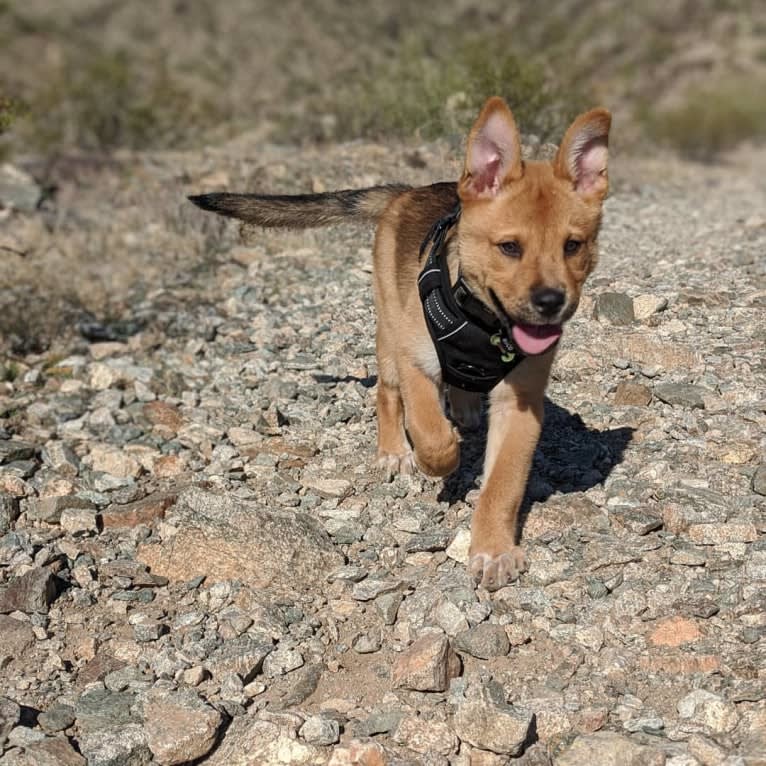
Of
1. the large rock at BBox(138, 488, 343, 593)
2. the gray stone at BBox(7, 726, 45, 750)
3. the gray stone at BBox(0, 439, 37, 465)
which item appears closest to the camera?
the gray stone at BBox(7, 726, 45, 750)

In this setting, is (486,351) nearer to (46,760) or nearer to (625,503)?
(625,503)

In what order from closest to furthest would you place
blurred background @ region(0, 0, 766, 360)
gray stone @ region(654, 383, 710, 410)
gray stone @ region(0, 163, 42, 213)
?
gray stone @ region(654, 383, 710, 410), blurred background @ region(0, 0, 766, 360), gray stone @ region(0, 163, 42, 213)

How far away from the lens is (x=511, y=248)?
4.07 metres

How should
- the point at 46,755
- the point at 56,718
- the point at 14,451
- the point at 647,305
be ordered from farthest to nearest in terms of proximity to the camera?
1. the point at 647,305
2. the point at 14,451
3. the point at 56,718
4. the point at 46,755

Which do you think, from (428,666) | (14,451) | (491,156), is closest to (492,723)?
(428,666)

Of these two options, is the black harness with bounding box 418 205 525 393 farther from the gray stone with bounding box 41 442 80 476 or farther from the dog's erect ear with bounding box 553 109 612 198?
the gray stone with bounding box 41 442 80 476

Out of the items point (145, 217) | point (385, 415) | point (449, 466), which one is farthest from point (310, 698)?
point (145, 217)

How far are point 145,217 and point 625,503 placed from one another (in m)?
5.97

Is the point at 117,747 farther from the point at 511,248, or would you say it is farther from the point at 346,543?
the point at 511,248

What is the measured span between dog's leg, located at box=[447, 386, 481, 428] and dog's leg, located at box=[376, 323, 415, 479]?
355mm

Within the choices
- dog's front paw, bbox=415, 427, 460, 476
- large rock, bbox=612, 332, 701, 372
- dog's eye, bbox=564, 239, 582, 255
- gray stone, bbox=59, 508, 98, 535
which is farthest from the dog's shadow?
gray stone, bbox=59, 508, 98, 535

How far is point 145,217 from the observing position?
9.38 m

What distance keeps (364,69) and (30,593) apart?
38.2ft

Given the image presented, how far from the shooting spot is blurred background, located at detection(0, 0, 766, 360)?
821 centimetres
